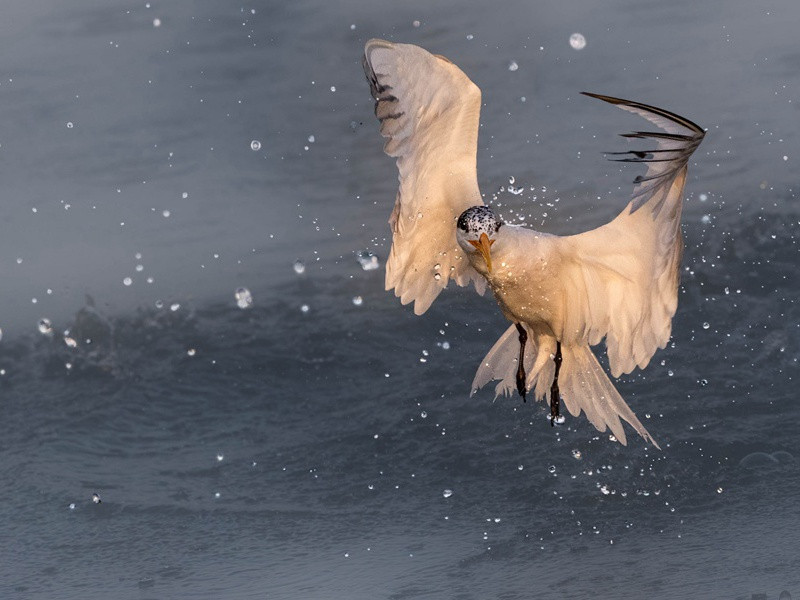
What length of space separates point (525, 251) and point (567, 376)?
0.88 metres

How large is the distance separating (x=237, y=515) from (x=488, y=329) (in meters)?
2.55

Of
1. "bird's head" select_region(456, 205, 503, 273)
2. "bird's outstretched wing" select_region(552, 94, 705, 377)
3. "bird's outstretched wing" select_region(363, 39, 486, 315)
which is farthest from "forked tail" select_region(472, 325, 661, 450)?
"bird's head" select_region(456, 205, 503, 273)

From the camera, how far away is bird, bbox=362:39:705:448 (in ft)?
15.8

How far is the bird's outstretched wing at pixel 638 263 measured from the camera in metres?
4.37

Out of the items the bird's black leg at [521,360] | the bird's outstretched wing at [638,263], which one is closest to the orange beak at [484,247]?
the bird's outstretched wing at [638,263]

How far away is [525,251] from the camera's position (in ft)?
16.0

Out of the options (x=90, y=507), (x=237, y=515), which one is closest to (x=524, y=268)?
(x=237, y=515)

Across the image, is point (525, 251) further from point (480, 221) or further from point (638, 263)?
point (638, 263)

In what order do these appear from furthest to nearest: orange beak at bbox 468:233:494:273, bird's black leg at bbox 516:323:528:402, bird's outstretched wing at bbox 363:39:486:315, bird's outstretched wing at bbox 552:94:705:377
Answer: bird's black leg at bbox 516:323:528:402 < bird's outstretched wing at bbox 363:39:486:315 < orange beak at bbox 468:233:494:273 < bird's outstretched wing at bbox 552:94:705:377

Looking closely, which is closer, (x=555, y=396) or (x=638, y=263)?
(x=638, y=263)

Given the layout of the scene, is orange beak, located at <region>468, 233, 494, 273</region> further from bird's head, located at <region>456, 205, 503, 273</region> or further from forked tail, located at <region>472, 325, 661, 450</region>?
forked tail, located at <region>472, 325, 661, 450</region>

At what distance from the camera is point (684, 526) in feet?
20.2

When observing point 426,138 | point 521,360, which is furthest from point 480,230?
point 521,360

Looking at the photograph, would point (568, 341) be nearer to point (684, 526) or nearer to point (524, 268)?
point (524, 268)
